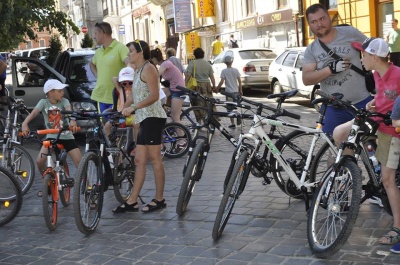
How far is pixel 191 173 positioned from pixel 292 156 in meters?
0.97

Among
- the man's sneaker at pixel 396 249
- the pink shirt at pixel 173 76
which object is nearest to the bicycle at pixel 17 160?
the pink shirt at pixel 173 76

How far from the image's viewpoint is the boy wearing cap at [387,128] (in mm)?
5328

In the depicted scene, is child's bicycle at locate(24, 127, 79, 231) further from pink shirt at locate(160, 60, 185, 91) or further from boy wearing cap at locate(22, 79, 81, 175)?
pink shirt at locate(160, 60, 185, 91)

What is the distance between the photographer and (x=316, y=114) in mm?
15703

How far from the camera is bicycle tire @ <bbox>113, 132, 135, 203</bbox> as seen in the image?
7.20 metres

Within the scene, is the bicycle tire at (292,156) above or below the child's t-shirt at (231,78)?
below

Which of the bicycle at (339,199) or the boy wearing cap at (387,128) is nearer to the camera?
the bicycle at (339,199)

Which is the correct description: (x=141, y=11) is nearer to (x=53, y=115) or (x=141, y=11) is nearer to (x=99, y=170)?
(x=53, y=115)

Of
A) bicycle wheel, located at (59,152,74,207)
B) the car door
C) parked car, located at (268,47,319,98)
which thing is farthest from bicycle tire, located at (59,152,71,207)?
parked car, located at (268,47,319,98)

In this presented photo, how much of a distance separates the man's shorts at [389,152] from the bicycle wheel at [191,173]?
184 cm

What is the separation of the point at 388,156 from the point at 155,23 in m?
48.0

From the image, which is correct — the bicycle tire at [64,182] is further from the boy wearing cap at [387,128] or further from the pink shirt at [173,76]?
the pink shirt at [173,76]

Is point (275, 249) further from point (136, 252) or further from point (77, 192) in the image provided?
point (77, 192)

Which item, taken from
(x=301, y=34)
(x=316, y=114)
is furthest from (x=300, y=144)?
(x=301, y=34)
